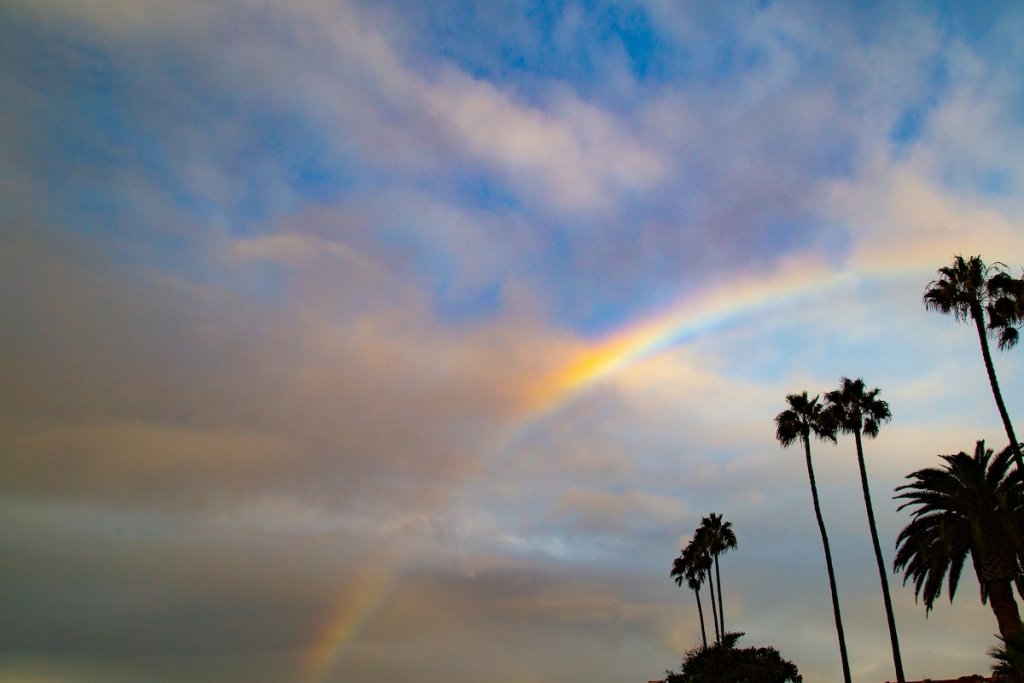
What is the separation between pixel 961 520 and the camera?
40594 millimetres

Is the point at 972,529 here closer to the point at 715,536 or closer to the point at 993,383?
the point at 993,383

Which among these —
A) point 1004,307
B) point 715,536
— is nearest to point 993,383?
point 1004,307

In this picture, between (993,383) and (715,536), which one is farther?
(715,536)

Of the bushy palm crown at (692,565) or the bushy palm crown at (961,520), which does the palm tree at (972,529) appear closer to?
the bushy palm crown at (961,520)

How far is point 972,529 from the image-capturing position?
38938 millimetres

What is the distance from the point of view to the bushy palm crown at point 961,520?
39.1 meters

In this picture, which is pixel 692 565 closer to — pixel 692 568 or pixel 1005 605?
pixel 692 568

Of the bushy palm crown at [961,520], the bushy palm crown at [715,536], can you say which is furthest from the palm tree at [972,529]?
the bushy palm crown at [715,536]

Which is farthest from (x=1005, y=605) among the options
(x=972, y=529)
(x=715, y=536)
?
(x=715, y=536)

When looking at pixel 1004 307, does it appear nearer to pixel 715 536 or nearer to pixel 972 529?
pixel 972 529

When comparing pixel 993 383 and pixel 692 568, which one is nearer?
pixel 993 383

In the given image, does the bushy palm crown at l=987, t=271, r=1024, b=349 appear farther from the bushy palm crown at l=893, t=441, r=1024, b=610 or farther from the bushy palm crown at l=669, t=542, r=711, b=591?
the bushy palm crown at l=669, t=542, r=711, b=591

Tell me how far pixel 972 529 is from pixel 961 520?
171cm

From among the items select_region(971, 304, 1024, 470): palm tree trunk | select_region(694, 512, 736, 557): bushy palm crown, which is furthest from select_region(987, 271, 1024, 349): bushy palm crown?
select_region(694, 512, 736, 557): bushy palm crown
